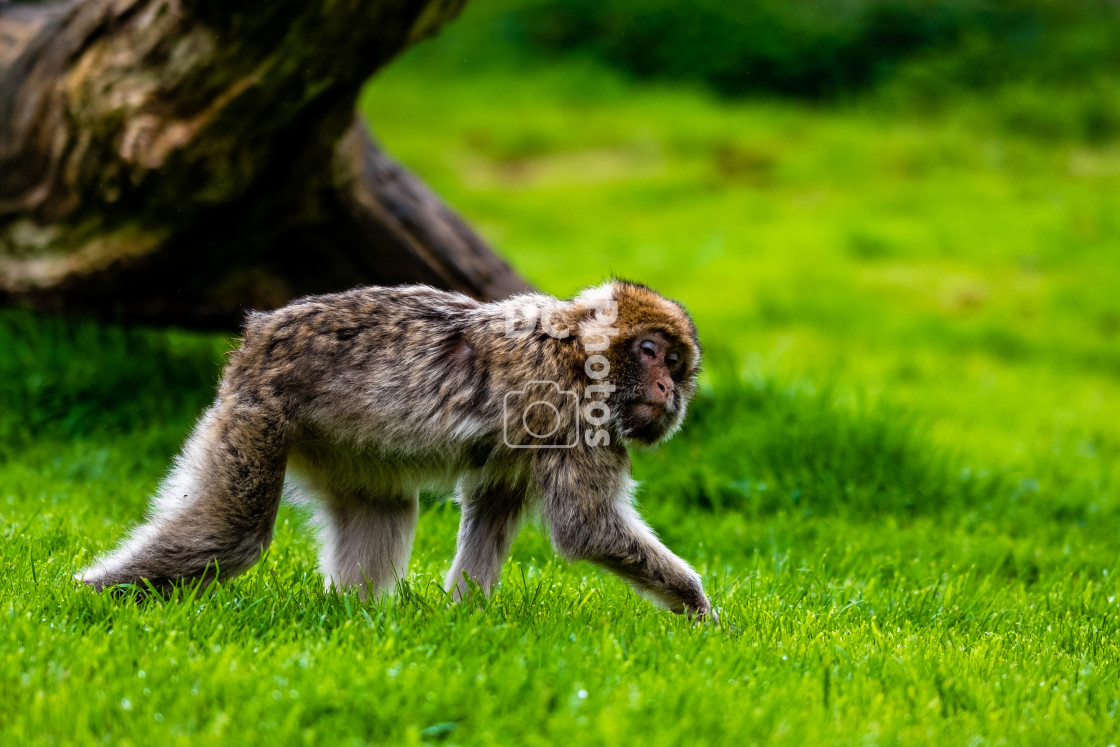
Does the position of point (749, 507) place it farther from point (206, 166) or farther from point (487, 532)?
point (206, 166)

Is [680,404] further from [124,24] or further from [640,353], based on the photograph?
[124,24]

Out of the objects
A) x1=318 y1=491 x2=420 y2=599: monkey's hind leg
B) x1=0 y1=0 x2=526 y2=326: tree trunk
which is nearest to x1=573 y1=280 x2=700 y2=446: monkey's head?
x1=318 y1=491 x2=420 y2=599: monkey's hind leg

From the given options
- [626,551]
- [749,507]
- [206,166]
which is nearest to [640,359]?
[626,551]

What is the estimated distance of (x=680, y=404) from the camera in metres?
4.48

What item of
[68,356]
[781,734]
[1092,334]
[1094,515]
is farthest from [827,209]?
[781,734]

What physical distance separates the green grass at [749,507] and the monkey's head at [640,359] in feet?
2.45

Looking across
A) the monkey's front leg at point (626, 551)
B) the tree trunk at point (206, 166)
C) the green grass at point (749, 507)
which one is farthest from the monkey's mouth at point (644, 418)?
the tree trunk at point (206, 166)

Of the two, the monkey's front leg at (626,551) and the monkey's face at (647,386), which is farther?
the monkey's face at (647,386)

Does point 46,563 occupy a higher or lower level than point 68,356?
higher

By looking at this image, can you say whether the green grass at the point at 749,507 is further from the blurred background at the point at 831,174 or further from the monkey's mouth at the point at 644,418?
the monkey's mouth at the point at 644,418

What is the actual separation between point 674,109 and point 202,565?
1420 cm

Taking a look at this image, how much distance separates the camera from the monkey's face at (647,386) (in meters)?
4.33

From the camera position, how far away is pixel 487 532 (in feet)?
15.1

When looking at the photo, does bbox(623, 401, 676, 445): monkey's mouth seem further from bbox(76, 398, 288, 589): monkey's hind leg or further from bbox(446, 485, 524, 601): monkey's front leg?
bbox(76, 398, 288, 589): monkey's hind leg
